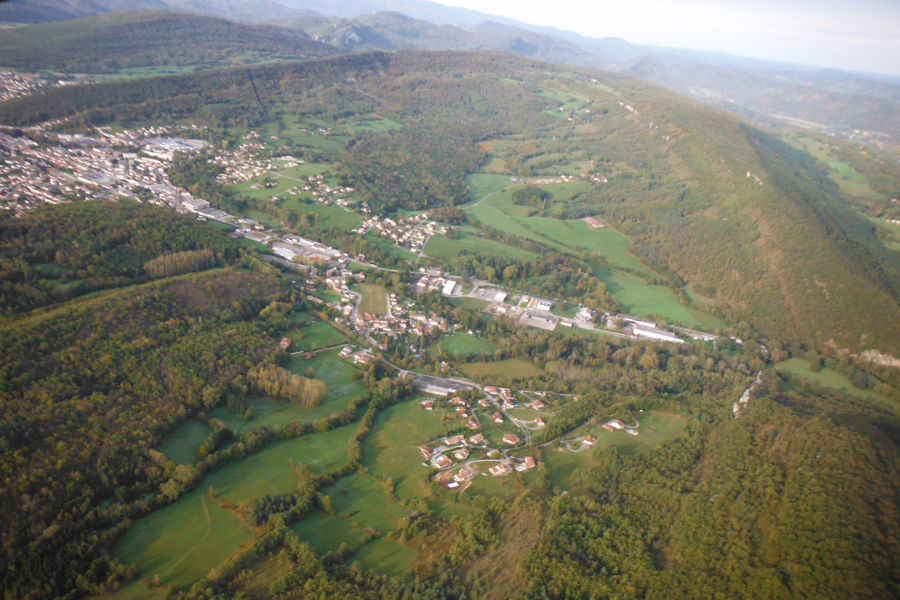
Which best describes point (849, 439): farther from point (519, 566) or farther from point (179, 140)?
point (179, 140)

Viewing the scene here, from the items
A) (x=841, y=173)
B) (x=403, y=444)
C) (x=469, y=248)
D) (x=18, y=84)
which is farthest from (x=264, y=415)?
(x=841, y=173)

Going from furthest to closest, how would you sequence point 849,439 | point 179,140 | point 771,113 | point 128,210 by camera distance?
1. point 771,113
2. point 179,140
3. point 128,210
4. point 849,439

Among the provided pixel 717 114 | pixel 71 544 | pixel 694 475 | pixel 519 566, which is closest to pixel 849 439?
pixel 694 475

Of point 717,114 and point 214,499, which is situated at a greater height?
point 717,114

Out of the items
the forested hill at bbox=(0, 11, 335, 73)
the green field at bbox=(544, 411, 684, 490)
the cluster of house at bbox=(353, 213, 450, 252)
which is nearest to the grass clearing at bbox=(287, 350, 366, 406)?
the green field at bbox=(544, 411, 684, 490)

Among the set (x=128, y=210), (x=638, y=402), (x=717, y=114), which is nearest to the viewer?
(x=638, y=402)

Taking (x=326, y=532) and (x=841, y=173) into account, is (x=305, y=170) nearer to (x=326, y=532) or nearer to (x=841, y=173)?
(x=326, y=532)

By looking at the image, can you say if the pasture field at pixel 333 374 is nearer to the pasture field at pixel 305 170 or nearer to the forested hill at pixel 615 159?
the forested hill at pixel 615 159

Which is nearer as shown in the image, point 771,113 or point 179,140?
point 179,140
